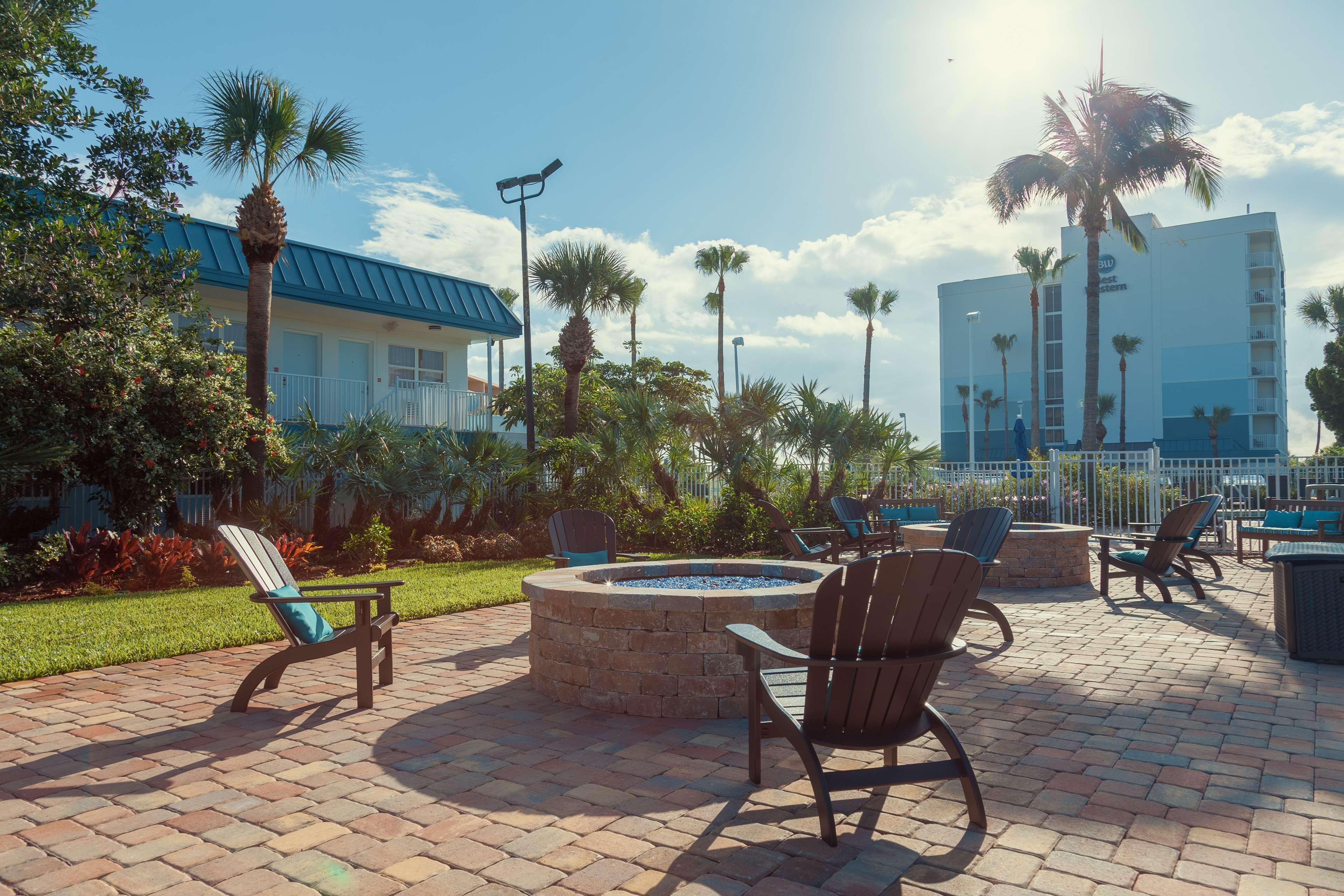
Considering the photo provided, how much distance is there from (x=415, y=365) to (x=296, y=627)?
1797cm

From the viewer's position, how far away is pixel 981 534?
806cm

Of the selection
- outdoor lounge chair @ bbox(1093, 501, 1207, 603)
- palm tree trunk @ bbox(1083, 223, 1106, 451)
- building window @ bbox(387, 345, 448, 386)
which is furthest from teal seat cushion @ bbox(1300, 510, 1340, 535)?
building window @ bbox(387, 345, 448, 386)

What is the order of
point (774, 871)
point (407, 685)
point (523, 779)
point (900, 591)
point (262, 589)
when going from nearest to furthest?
point (774, 871)
point (900, 591)
point (523, 779)
point (262, 589)
point (407, 685)

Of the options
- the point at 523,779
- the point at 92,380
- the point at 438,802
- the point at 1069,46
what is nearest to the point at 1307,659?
the point at 523,779

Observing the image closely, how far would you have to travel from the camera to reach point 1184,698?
4.96 metres

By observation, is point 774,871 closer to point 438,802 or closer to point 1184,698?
point 438,802

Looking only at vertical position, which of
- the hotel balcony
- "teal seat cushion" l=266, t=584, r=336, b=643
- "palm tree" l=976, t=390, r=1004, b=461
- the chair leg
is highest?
the hotel balcony

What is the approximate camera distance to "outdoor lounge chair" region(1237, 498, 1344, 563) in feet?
35.8

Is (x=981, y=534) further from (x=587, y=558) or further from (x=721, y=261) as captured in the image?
(x=721, y=261)

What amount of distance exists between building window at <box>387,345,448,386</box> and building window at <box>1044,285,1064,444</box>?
5861 cm

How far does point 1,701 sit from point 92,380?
23.1 feet

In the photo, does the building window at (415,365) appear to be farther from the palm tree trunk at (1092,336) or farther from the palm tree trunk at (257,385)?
the palm tree trunk at (1092,336)

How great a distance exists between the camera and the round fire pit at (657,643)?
4.72 metres

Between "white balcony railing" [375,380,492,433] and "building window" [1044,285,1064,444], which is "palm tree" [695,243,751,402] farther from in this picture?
"building window" [1044,285,1064,444]
